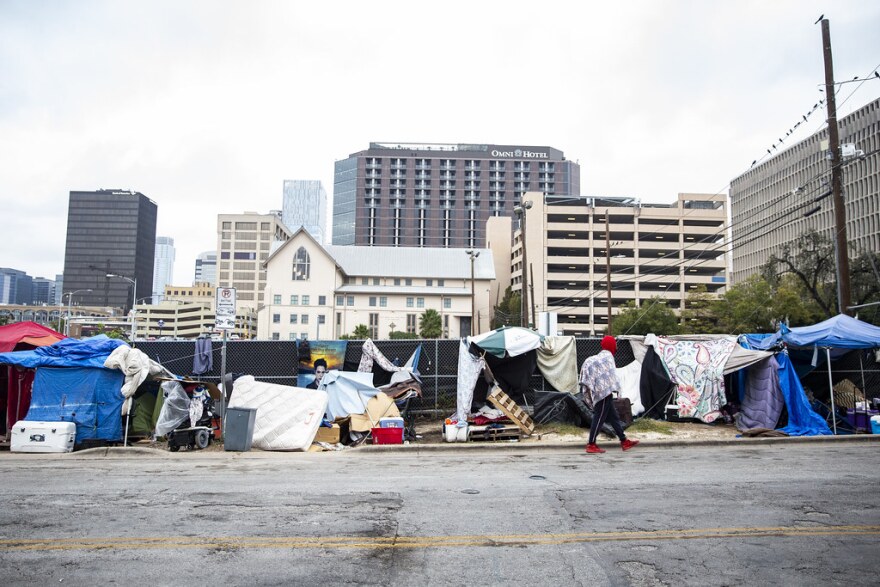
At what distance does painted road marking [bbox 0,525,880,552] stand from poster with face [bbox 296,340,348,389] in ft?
33.8

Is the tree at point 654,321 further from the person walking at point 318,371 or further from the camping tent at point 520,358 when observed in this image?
the person walking at point 318,371

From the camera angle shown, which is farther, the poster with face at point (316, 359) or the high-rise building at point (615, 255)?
the high-rise building at point (615, 255)

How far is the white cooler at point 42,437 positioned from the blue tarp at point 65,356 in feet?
4.18

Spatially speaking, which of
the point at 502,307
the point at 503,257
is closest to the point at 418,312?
the point at 502,307

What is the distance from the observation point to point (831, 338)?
13.7 m

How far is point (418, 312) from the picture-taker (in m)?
93.9

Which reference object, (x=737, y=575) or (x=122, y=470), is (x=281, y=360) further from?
(x=737, y=575)

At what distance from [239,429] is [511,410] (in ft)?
19.2

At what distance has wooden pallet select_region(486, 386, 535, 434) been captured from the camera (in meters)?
13.6

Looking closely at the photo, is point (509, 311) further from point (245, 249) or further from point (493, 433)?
point (245, 249)

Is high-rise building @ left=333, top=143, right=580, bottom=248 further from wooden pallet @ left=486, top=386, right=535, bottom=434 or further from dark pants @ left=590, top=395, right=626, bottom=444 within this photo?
dark pants @ left=590, top=395, right=626, bottom=444

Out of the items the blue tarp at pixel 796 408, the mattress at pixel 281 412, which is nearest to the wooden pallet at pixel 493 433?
the mattress at pixel 281 412

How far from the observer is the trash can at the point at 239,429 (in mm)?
12523

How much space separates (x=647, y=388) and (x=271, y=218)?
153079mm
